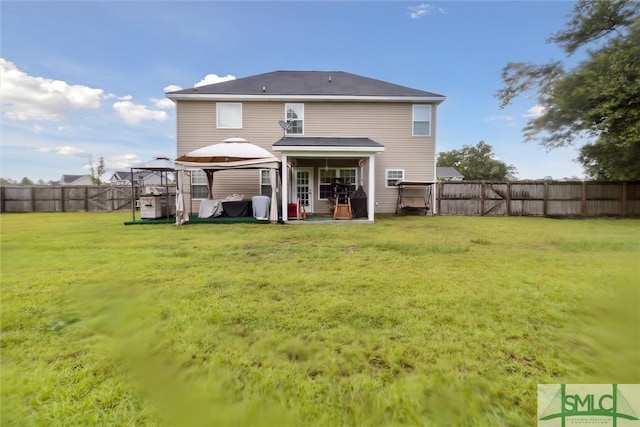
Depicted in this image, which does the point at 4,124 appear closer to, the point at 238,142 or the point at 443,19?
the point at 238,142

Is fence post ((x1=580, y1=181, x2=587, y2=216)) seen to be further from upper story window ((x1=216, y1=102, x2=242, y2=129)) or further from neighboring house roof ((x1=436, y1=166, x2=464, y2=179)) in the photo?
neighboring house roof ((x1=436, y1=166, x2=464, y2=179))

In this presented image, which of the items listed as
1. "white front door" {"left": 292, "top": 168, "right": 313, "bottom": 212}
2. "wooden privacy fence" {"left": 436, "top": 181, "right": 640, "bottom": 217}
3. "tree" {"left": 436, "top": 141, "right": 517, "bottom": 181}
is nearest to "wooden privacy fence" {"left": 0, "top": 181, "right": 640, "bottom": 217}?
"wooden privacy fence" {"left": 436, "top": 181, "right": 640, "bottom": 217}

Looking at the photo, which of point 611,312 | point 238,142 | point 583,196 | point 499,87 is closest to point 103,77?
point 238,142

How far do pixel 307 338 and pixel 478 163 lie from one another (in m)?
52.9

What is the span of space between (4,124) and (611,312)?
34.8ft

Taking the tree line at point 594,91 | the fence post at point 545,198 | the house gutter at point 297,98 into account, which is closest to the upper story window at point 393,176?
the house gutter at point 297,98

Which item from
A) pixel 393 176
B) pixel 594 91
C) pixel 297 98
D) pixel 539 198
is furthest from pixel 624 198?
pixel 297 98

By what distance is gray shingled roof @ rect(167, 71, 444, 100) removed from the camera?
13000mm

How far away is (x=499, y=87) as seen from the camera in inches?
638

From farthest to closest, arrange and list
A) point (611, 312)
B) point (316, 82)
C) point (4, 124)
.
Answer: point (316, 82)
point (4, 124)
point (611, 312)

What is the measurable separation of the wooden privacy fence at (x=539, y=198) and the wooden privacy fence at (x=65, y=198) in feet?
57.2

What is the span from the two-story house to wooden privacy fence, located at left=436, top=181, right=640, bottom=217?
213 centimetres

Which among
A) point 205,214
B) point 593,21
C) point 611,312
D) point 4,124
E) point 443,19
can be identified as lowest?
point 611,312

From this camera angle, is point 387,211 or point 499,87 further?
point 499,87
